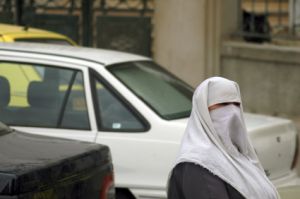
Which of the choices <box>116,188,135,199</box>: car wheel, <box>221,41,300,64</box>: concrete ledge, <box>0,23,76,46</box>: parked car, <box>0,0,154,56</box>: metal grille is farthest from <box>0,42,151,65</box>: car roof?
<box>0,0,154,56</box>: metal grille

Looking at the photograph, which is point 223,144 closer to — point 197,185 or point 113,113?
point 197,185

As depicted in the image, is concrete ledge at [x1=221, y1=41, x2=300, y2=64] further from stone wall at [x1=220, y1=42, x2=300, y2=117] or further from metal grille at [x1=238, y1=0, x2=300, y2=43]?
metal grille at [x1=238, y1=0, x2=300, y2=43]

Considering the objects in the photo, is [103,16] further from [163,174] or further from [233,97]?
[233,97]

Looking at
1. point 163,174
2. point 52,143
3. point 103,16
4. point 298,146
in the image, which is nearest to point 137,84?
point 163,174

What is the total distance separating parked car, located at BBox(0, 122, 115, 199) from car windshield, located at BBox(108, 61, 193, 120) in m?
1.89

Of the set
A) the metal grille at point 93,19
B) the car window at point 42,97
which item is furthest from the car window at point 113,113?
the metal grille at point 93,19

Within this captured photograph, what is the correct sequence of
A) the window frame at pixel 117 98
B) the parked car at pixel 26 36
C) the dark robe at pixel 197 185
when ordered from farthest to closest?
1. the parked car at pixel 26 36
2. the window frame at pixel 117 98
3. the dark robe at pixel 197 185

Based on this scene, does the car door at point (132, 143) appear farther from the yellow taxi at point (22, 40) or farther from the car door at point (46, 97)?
the yellow taxi at point (22, 40)

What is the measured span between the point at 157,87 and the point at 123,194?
1164mm

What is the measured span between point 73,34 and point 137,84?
799cm

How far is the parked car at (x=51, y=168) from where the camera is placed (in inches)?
171

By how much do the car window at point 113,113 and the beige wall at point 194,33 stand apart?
631 centimetres

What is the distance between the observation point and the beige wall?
1335cm

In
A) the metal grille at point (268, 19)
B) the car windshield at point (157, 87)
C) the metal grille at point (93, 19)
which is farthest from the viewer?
the metal grille at point (93, 19)
